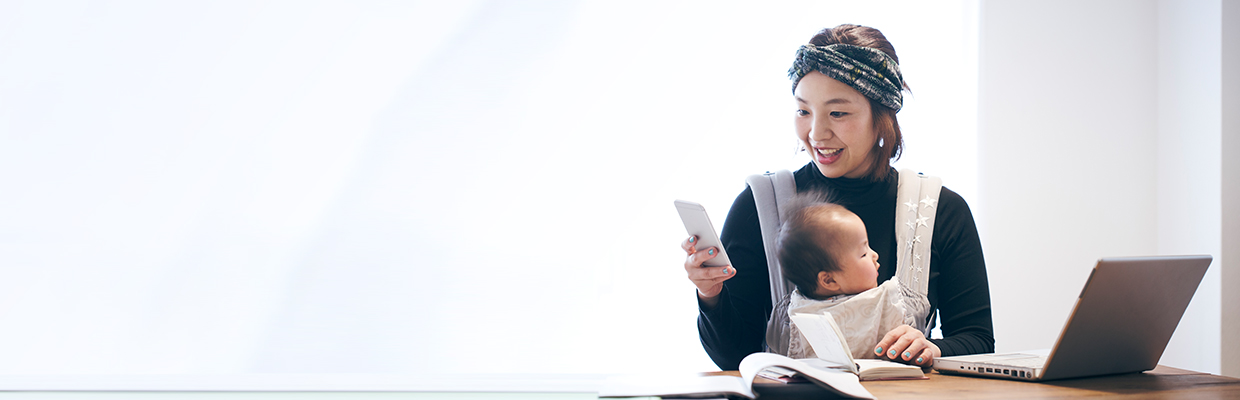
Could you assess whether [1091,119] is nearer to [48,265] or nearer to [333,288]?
[333,288]

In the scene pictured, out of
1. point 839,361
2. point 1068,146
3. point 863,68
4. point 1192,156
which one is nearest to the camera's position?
point 839,361

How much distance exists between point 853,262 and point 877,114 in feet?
1.64

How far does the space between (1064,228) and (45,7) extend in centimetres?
426

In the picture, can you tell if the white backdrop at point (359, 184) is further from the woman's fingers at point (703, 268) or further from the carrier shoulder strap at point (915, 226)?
the woman's fingers at point (703, 268)

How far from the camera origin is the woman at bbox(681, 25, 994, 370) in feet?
5.08

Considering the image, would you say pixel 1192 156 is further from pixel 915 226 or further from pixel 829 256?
pixel 829 256

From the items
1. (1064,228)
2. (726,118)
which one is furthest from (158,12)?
(1064,228)

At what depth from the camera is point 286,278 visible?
2777 mm

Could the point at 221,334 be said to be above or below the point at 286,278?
below

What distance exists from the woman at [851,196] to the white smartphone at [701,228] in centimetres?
21

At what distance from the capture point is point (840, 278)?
1350mm

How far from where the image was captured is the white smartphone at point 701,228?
1214 mm

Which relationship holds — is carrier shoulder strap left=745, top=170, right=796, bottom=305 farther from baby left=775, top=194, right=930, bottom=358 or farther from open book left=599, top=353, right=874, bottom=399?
open book left=599, top=353, right=874, bottom=399

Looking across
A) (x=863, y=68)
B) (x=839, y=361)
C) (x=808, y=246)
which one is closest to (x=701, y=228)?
(x=808, y=246)
